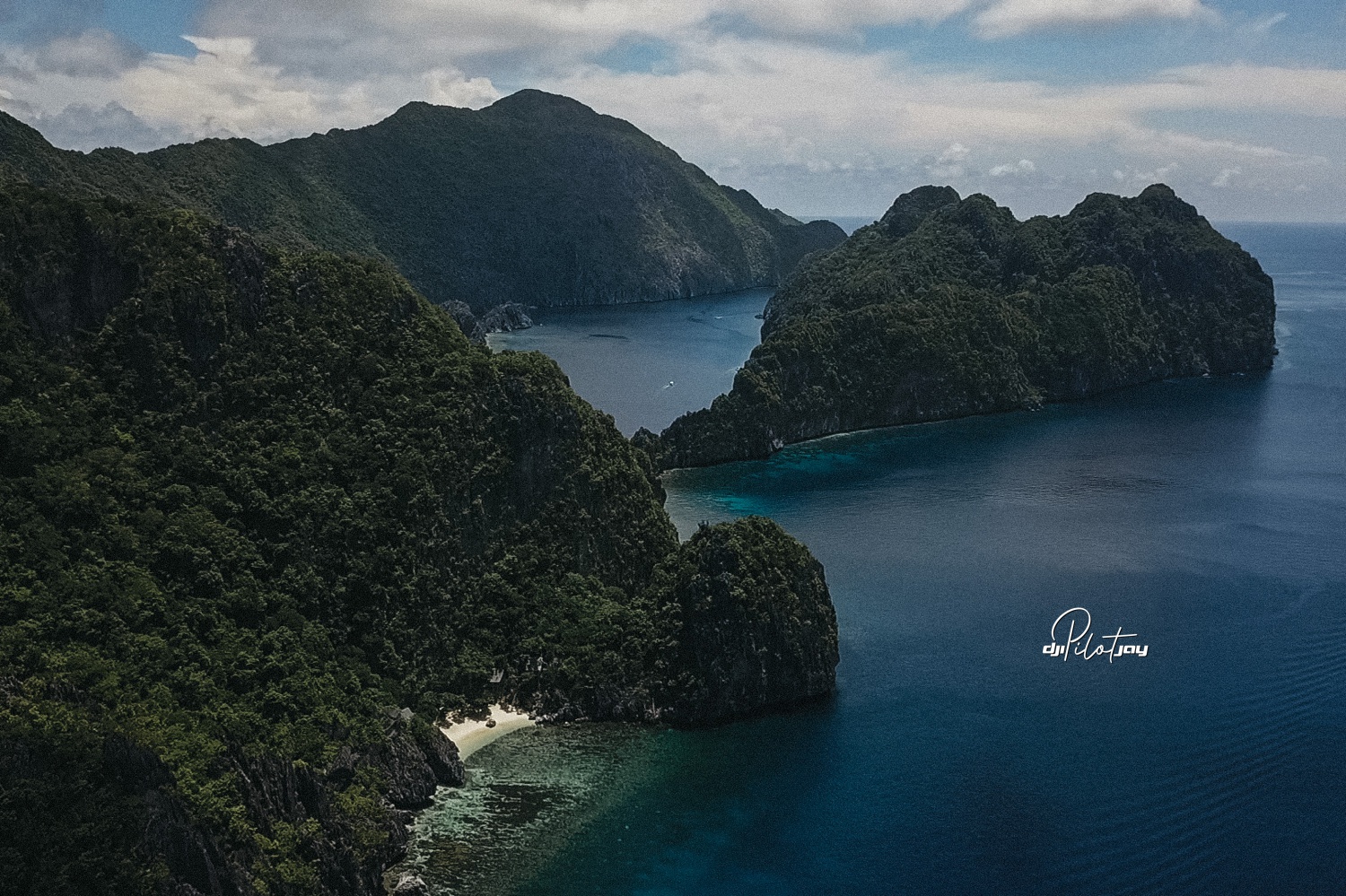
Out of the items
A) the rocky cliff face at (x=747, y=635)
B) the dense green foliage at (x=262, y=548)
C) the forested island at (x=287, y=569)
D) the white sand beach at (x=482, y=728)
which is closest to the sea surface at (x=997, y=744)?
the white sand beach at (x=482, y=728)

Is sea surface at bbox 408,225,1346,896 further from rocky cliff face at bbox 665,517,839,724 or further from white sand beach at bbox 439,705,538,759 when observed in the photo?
rocky cliff face at bbox 665,517,839,724

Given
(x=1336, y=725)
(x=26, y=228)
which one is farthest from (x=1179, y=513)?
(x=26, y=228)

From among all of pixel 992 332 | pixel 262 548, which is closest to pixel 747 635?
pixel 262 548

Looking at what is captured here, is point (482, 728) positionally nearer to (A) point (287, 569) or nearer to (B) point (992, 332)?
(A) point (287, 569)

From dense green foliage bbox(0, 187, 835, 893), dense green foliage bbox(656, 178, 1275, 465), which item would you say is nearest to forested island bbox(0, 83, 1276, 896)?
dense green foliage bbox(0, 187, 835, 893)

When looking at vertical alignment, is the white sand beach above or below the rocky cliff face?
below

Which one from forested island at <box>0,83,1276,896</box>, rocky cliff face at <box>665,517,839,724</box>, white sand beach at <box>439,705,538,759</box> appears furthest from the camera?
rocky cliff face at <box>665,517,839,724</box>

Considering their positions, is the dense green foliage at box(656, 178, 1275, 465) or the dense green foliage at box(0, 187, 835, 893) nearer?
the dense green foliage at box(0, 187, 835, 893)
